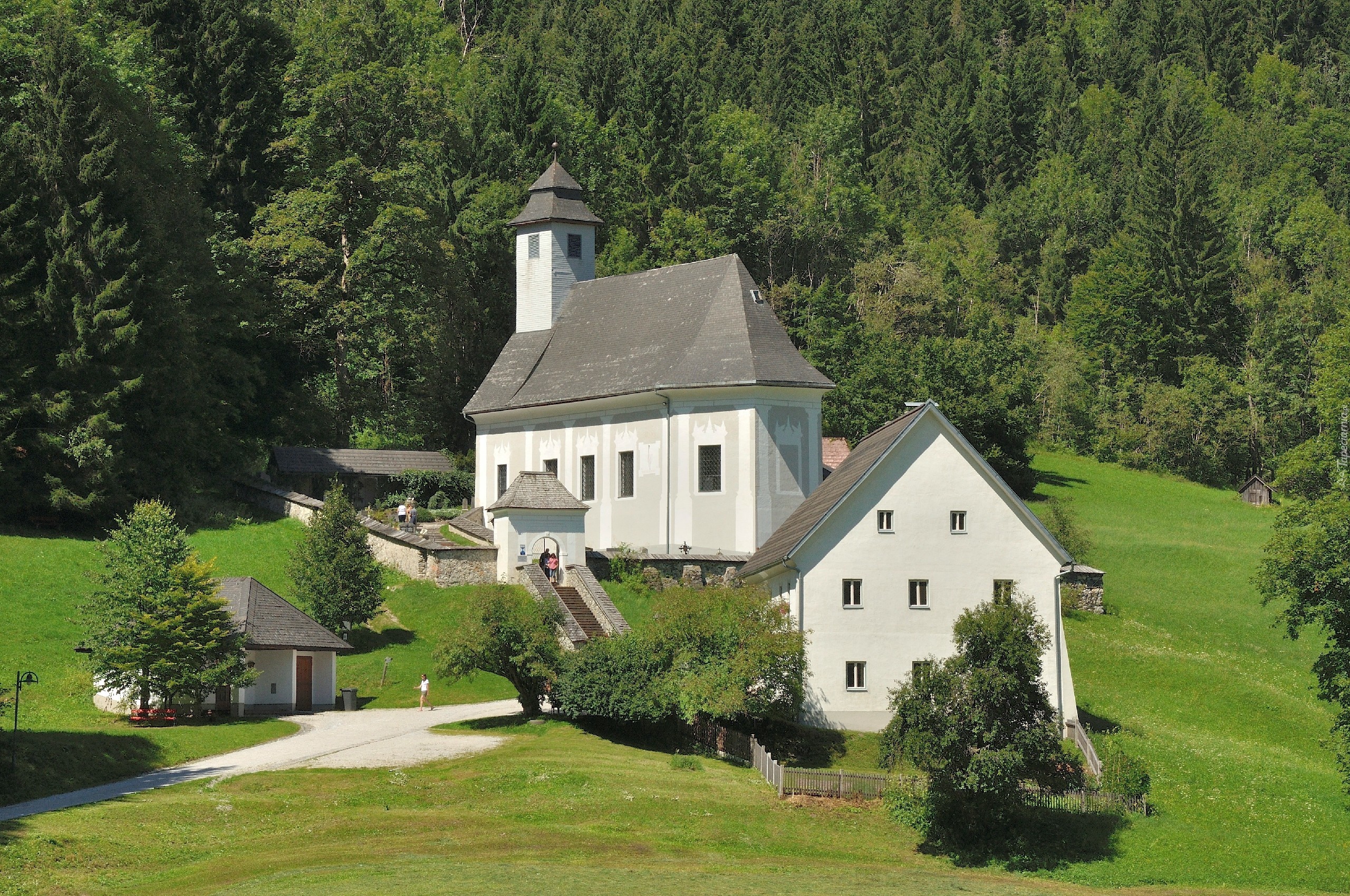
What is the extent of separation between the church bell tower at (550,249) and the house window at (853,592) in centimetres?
2777

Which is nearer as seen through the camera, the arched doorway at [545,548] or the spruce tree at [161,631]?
the spruce tree at [161,631]

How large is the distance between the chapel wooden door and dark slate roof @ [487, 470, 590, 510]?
10.00 m

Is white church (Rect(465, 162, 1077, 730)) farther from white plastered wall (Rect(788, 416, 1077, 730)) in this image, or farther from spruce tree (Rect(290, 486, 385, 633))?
spruce tree (Rect(290, 486, 385, 633))

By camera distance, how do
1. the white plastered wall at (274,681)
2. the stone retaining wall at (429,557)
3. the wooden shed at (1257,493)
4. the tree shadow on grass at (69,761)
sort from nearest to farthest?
the tree shadow on grass at (69,761), the white plastered wall at (274,681), the stone retaining wall at (429,557), the wooden shed at (1257,493)

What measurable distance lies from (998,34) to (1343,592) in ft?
412

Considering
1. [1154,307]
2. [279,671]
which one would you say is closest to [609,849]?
[279,671]

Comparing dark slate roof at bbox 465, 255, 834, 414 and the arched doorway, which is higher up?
dark slate roof at bbox 465, 255, 834, 414

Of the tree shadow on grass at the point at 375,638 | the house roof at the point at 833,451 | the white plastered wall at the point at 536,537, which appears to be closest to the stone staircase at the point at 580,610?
the white plastered wall at the point at 536,537

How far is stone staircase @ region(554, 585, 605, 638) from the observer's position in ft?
159

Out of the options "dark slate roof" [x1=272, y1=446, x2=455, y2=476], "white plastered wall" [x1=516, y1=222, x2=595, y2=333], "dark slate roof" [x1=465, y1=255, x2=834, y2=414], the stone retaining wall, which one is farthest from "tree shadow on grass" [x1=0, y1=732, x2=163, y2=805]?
"white plastered wall" [x1=516, y1=222, x2=595, y2=333]

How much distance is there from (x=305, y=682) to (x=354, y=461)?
2348 centimetres

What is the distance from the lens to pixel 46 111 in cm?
6062

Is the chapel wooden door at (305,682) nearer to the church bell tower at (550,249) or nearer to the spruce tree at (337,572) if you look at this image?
the spruce tree at (337,572)

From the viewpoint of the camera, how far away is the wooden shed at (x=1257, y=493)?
81.8 meters
